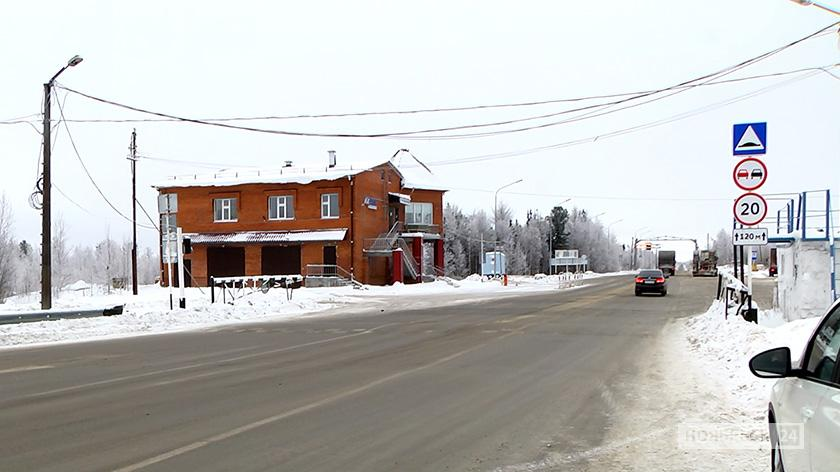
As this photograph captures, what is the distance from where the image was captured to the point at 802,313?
61.3 ft

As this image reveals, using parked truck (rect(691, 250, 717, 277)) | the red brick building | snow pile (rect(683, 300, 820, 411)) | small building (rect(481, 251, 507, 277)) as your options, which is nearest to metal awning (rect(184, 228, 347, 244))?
the red brick building

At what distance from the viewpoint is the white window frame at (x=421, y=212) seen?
201 ft

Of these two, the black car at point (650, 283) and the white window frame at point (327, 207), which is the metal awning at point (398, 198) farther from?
the black car at point (650, 283)

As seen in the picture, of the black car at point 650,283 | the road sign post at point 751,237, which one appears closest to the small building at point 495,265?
the black car at point 650,283

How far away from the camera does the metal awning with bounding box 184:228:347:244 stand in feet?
171

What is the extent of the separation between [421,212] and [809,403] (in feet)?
192

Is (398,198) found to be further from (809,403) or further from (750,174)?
(809,403)

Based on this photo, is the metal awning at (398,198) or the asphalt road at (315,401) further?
the metal awning at (398,198)

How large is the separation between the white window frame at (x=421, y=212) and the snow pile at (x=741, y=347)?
45983mm

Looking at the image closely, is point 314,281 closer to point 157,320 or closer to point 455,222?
point 157,320

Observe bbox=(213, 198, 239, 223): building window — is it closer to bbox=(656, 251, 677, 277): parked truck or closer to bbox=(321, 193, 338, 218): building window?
bbox=(321, 193, 338, 218): building window

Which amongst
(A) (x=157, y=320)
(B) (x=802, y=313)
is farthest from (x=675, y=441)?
(A) (x=157, y=320)

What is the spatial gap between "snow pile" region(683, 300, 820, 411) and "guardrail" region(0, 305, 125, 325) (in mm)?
17472

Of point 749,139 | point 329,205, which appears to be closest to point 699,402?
point 749,139
